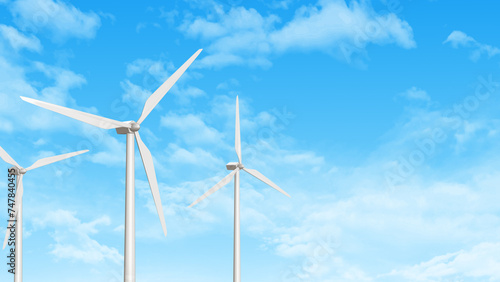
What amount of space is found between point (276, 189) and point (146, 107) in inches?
709

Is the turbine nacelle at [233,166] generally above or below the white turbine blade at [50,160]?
below

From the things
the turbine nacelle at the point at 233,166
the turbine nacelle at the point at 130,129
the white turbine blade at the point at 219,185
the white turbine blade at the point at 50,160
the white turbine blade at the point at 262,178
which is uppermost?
the white turbine blade at the point at 50,160

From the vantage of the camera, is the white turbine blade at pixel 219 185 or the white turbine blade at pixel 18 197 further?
the white turbine blade at pixel 18 197

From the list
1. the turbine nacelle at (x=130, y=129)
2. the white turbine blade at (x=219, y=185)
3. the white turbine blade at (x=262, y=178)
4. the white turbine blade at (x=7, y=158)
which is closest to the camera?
the turbine nacelle at (x=130, y=129)

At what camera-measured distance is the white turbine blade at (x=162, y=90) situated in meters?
33.6

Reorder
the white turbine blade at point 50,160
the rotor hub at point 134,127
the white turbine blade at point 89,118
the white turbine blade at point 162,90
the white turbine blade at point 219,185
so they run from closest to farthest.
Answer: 1. the white turbine blade at point 89,118
2. the rotor hub at point 134,127
3. the white turbine blade at point 162,90
4. the white turbine blade at point 219,185
5. the white turbine blade at point 50,160

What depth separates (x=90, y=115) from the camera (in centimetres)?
3134

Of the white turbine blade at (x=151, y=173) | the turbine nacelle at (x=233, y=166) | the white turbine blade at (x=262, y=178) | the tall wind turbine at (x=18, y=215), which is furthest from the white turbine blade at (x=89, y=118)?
the tall wind turbine at (x=18, y=215)

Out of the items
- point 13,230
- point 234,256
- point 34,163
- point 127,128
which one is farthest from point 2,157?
point 127,128

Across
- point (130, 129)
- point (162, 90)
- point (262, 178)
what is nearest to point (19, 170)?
point (262, 178)

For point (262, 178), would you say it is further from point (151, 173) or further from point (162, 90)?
point (151, 173)

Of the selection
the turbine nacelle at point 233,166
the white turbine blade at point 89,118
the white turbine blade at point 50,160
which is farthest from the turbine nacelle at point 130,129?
the white turbine blade at point 50,160

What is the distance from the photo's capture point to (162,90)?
35406 millimetres

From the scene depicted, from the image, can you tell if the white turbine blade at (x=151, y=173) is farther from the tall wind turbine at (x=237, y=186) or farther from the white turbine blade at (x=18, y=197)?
the white turbine blade at (x=18, y=197)
